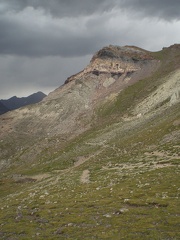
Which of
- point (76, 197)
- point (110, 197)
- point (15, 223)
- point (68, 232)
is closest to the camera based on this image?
point (68, 232)

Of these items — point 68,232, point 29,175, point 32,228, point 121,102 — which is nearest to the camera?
point 68,232

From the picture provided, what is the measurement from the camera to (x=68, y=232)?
25906 mm

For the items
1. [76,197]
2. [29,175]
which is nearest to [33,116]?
[29,175]

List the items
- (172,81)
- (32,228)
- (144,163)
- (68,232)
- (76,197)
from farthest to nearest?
(172,81)
(144,163)
(76,197)
(32,228)
(68,232)

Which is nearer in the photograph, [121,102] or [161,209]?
[161,209]

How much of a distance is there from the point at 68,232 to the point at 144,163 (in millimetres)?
32768

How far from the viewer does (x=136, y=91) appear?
622ft

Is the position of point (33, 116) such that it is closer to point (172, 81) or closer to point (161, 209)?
point (172, 81)

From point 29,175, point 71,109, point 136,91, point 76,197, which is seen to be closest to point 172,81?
point 136,91

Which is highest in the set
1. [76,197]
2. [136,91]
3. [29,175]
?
[136,91]

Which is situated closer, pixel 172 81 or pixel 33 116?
pixel 172 81

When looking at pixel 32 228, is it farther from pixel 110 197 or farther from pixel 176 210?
pixel 176 210

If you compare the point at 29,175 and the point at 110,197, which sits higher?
the point at 110,197

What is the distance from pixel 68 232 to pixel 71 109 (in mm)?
160941
